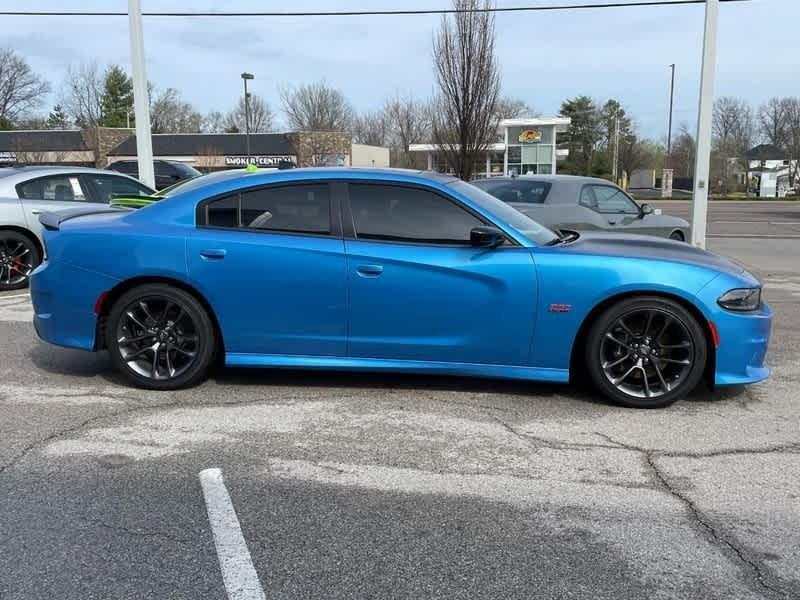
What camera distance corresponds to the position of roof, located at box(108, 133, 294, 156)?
51.1m

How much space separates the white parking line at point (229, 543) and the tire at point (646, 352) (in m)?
2.48

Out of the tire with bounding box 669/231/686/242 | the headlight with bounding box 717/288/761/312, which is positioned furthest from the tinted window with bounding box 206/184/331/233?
the tire with bounding box 669/231/686/242

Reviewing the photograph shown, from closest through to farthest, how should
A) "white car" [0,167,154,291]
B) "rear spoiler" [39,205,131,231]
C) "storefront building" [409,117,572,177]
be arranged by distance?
"rear spoiler" [39,205,131,231] < "white car" [0,167,154,291] < "storefront building" [409,117,572,177]

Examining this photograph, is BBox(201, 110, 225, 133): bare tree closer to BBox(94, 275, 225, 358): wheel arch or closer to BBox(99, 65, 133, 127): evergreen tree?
BBox(99, 65, 133, 127): evergreen tree

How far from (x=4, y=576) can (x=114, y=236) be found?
2674mm

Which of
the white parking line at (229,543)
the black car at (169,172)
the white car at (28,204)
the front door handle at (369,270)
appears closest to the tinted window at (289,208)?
the front door handle at (369,270)

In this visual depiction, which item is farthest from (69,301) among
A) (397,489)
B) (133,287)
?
(397,489)

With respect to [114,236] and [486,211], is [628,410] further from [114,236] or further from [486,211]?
[114,236]

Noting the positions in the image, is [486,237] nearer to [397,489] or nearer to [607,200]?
[397,489]

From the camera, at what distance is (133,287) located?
4945 mm

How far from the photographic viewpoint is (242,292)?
15.7 ft

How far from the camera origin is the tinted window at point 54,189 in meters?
9.18

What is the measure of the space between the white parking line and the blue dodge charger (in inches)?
56.4

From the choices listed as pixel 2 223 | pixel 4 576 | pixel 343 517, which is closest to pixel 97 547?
pixel 4 576
